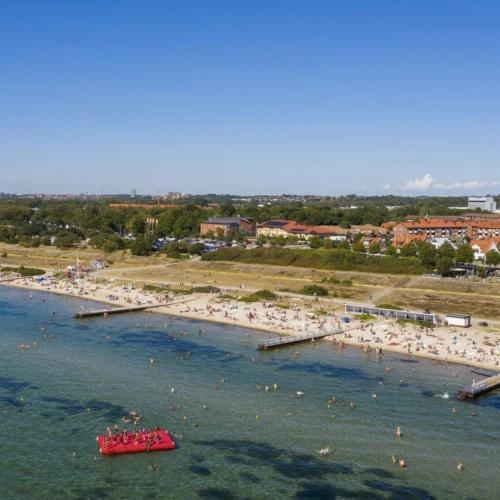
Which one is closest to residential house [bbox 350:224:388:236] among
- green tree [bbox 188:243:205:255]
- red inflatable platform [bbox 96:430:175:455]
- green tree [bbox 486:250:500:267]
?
green tree [bbox 188:243:205:255]

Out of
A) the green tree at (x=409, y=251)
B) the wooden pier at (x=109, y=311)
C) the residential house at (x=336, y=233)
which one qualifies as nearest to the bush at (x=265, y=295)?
the wooden pier at (x=109, y=311)

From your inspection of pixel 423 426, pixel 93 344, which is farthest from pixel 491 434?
pixel 93 344

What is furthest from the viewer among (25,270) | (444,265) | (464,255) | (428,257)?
(25,270)

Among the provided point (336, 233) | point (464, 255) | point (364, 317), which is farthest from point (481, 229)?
point (364, 317)

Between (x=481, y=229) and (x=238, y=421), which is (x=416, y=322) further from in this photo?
(x=481, y=229)

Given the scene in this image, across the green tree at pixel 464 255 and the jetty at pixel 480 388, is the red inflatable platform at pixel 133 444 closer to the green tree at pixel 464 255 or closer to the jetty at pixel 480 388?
the jetty at pixel 480 388

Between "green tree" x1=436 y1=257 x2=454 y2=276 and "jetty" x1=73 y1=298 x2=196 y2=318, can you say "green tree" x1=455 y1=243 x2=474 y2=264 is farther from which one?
"jetty" x1=73 y1=298 x2=196 y2=318
